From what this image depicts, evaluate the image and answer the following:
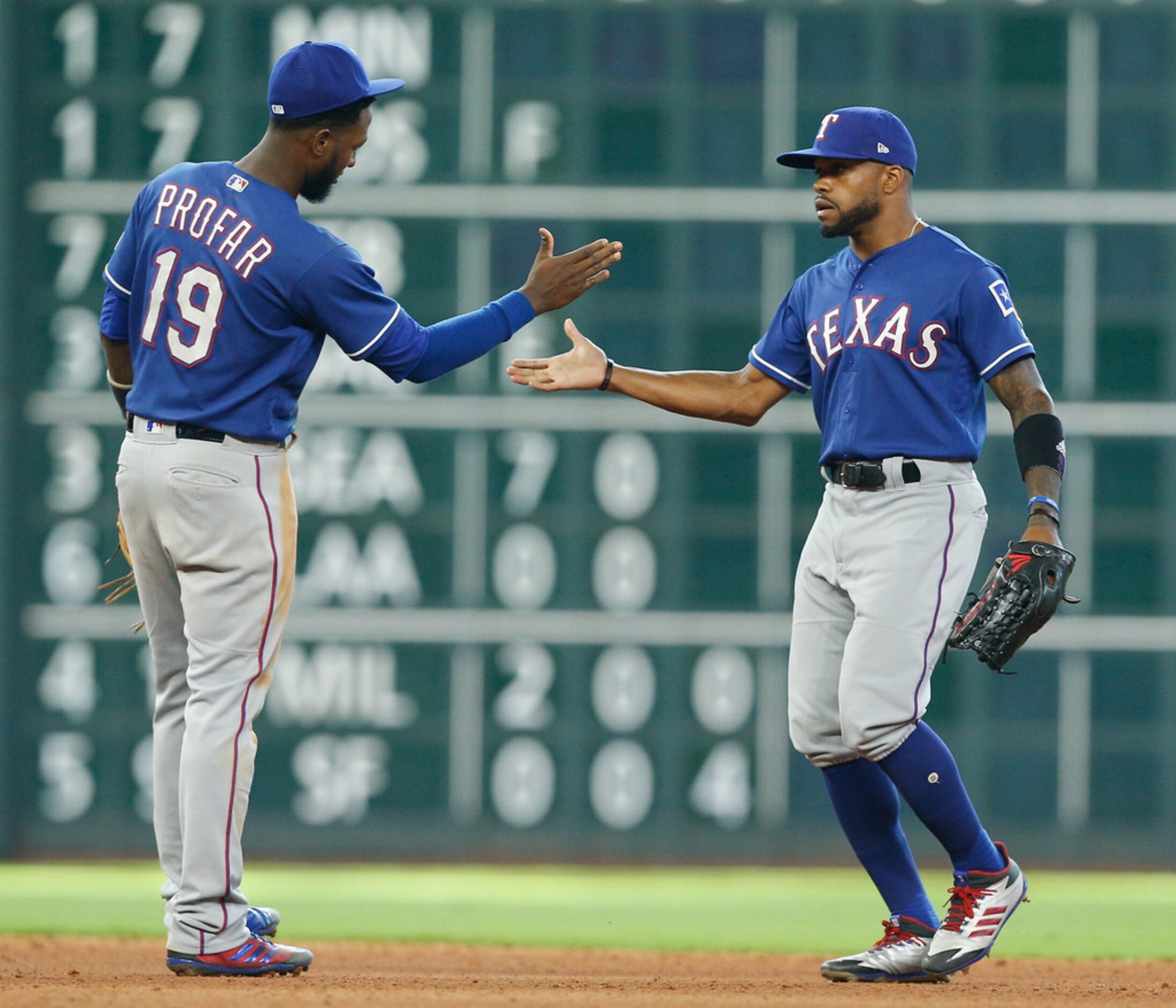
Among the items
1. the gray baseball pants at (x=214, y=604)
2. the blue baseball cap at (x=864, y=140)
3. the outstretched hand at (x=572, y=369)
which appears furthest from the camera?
the outstretched hand at (x=572, y=369)

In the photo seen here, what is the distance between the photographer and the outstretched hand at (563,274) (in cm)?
403

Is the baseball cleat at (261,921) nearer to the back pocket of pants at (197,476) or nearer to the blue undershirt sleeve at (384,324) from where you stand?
the back pocket of pants at (197,476)

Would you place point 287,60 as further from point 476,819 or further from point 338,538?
point 476,819

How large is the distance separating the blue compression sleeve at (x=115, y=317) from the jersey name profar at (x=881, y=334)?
1.53 metres

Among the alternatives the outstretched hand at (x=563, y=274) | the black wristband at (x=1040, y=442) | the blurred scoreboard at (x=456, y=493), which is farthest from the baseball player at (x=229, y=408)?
the blurred scoreboard at (x=456, y=493)

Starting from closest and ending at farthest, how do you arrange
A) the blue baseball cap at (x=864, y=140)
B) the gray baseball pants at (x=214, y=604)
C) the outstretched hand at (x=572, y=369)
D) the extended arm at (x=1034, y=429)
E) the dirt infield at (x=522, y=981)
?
1. the dirt infield at (x=522, y=981)
2. the gray baseball pants at (x=214, y=604)
3. the extended arm at (x=1034, y=429)
4. the blue baseball cap at (x=864, y=140)
5. the outstretched hand at (x=572, y=369)

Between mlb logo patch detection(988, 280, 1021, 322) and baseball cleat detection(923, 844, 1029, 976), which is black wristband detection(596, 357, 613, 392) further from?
baseball cleat detection(923, 844, 1029, 976)

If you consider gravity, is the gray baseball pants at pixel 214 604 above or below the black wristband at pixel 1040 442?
below

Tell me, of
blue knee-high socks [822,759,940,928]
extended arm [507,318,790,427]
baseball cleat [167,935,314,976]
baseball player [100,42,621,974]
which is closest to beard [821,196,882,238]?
extended arm [507,318,790,427]

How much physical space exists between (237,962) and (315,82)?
1798 mm

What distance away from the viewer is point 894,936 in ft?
13.1

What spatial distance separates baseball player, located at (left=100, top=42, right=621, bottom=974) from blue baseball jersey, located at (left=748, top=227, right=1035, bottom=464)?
3.06 feet

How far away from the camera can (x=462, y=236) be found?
7152 millimetres

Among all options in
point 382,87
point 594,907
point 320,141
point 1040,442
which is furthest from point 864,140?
point 594,907
